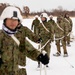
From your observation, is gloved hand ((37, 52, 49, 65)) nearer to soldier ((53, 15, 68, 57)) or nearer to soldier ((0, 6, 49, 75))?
soldier ((0, 6, 49, 75))

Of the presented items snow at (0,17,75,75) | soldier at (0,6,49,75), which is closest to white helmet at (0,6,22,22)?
soldier at (0,6,49,75)

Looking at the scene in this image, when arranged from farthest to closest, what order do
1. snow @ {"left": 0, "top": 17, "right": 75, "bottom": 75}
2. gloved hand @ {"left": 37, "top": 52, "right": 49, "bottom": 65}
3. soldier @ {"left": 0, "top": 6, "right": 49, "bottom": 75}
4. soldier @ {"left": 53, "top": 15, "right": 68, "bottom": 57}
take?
soldier @ {"left": 53, "top": 15, "right": 68, "bottom": 57} → snow @ {"left": 0, "top": 17, "right": 75, "bottom": 75} → gloved hand @ {"left": 37, "top": 52, "right": 49, "bottom": 65} → soldier @ {"left": 0, "top": 6, "right": 49, "bottom": 75}

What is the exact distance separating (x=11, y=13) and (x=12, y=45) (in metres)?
0.41

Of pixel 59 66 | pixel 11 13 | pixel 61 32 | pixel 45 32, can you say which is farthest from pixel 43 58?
pixel 61 32

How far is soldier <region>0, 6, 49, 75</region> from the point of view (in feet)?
15.2

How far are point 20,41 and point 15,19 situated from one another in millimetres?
317

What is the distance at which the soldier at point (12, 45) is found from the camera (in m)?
4.64

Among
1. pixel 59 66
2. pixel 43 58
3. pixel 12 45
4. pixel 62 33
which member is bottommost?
pixel 59 66

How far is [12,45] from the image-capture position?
4723 mm

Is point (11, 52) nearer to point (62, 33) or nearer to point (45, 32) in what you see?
point (45, 32)

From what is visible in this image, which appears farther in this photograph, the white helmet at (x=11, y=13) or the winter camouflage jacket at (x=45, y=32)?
the winter camouflage jacket at (x=45, y=32)

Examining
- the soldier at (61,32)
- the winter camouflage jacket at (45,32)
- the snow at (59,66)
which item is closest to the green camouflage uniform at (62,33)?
the soldier at (61,32)

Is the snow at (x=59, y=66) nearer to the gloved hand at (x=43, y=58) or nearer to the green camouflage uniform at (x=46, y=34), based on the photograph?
the green camouflage uniform at (x=46, y=34)

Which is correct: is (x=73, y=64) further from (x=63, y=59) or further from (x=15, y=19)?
(x=15, y=19)
